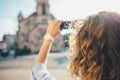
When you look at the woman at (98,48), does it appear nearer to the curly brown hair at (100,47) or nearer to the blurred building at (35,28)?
the curly brown hair at (100,47)

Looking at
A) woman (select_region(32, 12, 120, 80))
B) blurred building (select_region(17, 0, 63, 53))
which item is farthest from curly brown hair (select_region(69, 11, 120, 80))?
blurred building (select_region(17, 0, 63, 53))

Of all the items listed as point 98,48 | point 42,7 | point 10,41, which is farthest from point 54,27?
point 10,41

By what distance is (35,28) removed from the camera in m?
2.15

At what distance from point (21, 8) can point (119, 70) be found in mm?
1644

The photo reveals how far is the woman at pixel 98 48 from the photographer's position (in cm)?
58

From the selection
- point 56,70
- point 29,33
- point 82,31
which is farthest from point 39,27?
point 82,31

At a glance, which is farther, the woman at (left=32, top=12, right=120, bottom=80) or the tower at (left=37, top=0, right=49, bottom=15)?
the tower at (left=37, top=0, right=49, bottom=15)

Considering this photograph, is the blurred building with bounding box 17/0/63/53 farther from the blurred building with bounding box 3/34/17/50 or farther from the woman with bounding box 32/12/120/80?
the woman with bounding box 32/12/120/80

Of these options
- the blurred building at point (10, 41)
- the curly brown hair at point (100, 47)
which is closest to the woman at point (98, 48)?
the curly brown hair at point (100, 47)

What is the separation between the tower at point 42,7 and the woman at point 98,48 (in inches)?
58.7

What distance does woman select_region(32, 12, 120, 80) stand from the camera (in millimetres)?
582

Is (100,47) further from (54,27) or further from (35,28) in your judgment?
(35,28)

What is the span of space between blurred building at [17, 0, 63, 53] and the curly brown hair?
145 cm

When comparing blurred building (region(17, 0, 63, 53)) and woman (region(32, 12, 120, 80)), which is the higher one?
woman (region(32, 12, 120, 80))
